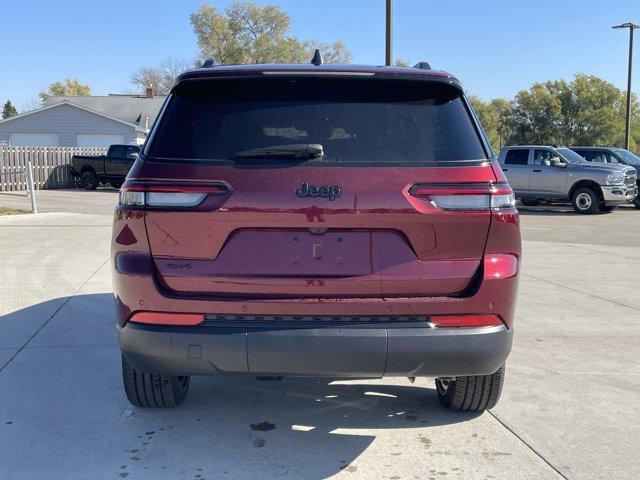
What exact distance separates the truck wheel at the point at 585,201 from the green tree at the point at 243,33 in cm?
3697

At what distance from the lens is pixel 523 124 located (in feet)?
188

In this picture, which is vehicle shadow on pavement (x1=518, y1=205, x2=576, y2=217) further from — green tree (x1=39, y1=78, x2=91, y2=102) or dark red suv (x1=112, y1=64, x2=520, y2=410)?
green tree (x1=39, y1=78, x2=91, y2=102)

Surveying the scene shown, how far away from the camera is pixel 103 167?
2630 cm

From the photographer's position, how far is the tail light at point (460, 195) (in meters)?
3.07

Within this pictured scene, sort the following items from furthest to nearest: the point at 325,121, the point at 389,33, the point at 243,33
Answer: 1. the point at 243,33
2. the point at 389,33
3. the point at 325,121

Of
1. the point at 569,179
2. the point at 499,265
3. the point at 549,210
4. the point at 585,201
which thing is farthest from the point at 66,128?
the point at 499,265

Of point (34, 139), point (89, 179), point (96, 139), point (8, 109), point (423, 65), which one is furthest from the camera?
point (8, 109)

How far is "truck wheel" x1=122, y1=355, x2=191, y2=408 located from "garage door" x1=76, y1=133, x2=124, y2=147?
3776cm

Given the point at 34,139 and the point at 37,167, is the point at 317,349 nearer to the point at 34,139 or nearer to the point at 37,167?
the point at 37,167

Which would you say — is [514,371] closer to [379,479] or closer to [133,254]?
[379,479]

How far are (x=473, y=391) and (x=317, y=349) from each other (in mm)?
1357

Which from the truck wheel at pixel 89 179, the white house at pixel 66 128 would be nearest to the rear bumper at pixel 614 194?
the truck wheel at pixel 89 179

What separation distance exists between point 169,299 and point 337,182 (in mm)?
984

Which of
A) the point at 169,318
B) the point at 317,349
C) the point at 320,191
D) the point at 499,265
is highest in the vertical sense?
the point at 320,191
